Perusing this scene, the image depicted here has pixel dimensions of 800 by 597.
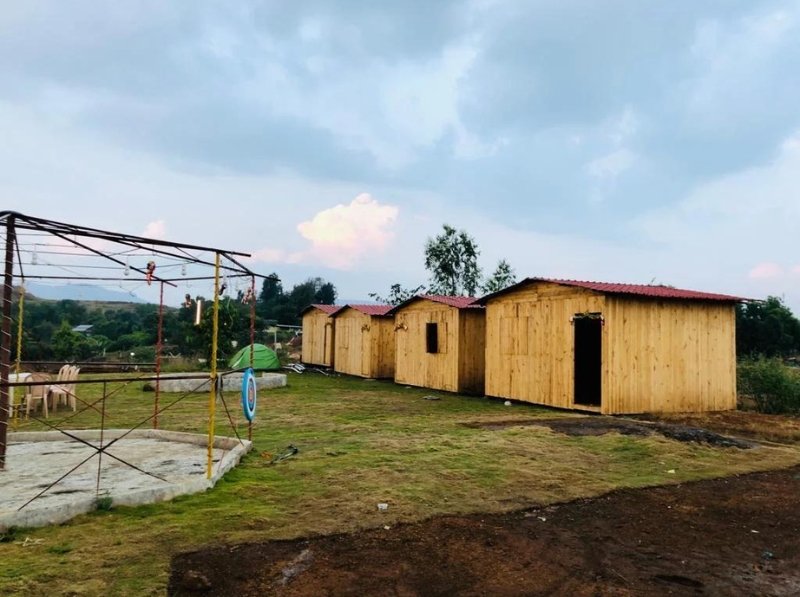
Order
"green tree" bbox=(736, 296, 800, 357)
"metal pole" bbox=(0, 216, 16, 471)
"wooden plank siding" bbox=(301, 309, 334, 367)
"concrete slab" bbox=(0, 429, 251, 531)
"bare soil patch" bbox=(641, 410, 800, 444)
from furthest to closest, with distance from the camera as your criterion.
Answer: "green tree" bbox=(736, 296, 800, 357), "wooden plank siding" bbox=(301, 309, 334, 367), "bare soil patch" bbox=(641, 410, 800, 444), "metal pole" bbox=(0, 216, 16, 471), "concrete slab" bbox=(0, 429, 251, 531)

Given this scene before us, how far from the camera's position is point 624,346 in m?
12.5

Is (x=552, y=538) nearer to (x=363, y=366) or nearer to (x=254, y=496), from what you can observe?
(x=254, y=496)

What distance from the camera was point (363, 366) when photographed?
75.3 ft

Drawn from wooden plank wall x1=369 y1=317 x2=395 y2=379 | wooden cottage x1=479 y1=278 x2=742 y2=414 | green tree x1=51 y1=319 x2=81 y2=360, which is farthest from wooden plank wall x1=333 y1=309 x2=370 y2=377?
green tree x1=51 y1=319 x2=81 y2=360

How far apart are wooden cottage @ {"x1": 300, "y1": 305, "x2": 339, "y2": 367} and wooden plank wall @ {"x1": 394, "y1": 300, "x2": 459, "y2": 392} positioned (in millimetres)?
6758

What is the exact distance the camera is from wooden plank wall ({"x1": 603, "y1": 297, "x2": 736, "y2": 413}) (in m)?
12.4

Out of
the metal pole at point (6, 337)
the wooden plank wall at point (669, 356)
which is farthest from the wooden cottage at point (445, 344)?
the metal pole at point (6, 337)

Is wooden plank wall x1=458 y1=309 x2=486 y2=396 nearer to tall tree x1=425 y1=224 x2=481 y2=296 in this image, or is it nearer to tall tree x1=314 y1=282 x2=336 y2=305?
tall tree x1=425 y1=224 x2=481 y2=296

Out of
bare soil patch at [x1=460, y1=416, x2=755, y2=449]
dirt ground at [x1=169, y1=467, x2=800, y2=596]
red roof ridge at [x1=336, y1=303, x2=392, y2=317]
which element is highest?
red roof ridge at [x1=336, y1=303, x2=392, y2=317]

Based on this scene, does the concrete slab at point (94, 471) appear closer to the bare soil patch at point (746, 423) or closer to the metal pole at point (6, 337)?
the metal pole at point (6, 337)

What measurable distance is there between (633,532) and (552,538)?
0.79m

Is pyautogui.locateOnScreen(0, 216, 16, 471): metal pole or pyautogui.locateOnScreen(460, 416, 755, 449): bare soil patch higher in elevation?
pyautogui.locateOnScreen(0, 216, 16, 471): metal pole

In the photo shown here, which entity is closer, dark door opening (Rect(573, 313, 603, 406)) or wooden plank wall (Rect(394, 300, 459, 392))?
dark door opening (Rect(573, 313, 603, 406))

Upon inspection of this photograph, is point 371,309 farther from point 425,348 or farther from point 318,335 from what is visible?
point 425,348
